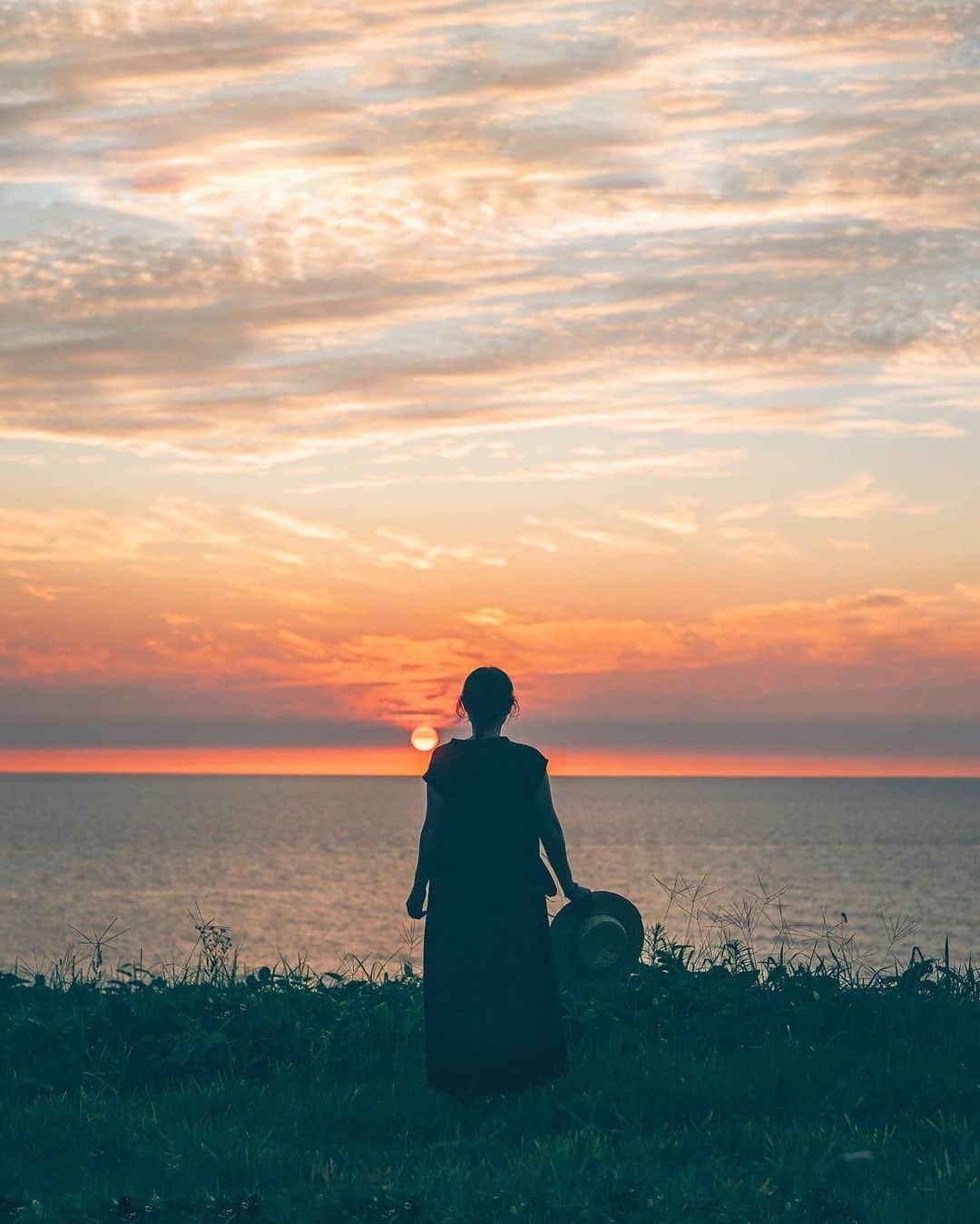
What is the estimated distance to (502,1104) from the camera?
7.41 meters

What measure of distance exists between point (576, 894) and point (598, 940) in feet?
3.64

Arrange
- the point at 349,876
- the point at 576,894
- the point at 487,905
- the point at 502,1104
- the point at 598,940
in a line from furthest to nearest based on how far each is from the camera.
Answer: the point at 349,876, the point at 598,940, the point at 576,894, the point at 487,905, the point at 502,1104

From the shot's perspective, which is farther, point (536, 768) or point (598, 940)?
point (598, 940)

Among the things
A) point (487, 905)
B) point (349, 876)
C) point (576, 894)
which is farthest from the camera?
point (349, 876)

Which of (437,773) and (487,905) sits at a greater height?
(437,773)

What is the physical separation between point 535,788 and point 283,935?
56.1m

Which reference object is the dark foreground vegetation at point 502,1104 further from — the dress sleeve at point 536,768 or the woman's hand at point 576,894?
the dress sleeve at point 536,768

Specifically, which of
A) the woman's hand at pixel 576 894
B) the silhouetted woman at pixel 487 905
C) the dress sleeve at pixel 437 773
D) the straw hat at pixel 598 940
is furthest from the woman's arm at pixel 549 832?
the straw hat at pixel 598 940

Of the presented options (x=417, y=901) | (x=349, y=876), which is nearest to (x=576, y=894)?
(x=417, y=901)

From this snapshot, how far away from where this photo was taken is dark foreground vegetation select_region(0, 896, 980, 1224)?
5867mm

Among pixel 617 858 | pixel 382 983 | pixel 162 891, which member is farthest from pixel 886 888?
pixel 382 983

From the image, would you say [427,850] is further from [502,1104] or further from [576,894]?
→ [502,1104]

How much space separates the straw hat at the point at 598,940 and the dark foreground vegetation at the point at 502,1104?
14cm

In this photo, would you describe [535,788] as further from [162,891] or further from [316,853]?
[316,853]
